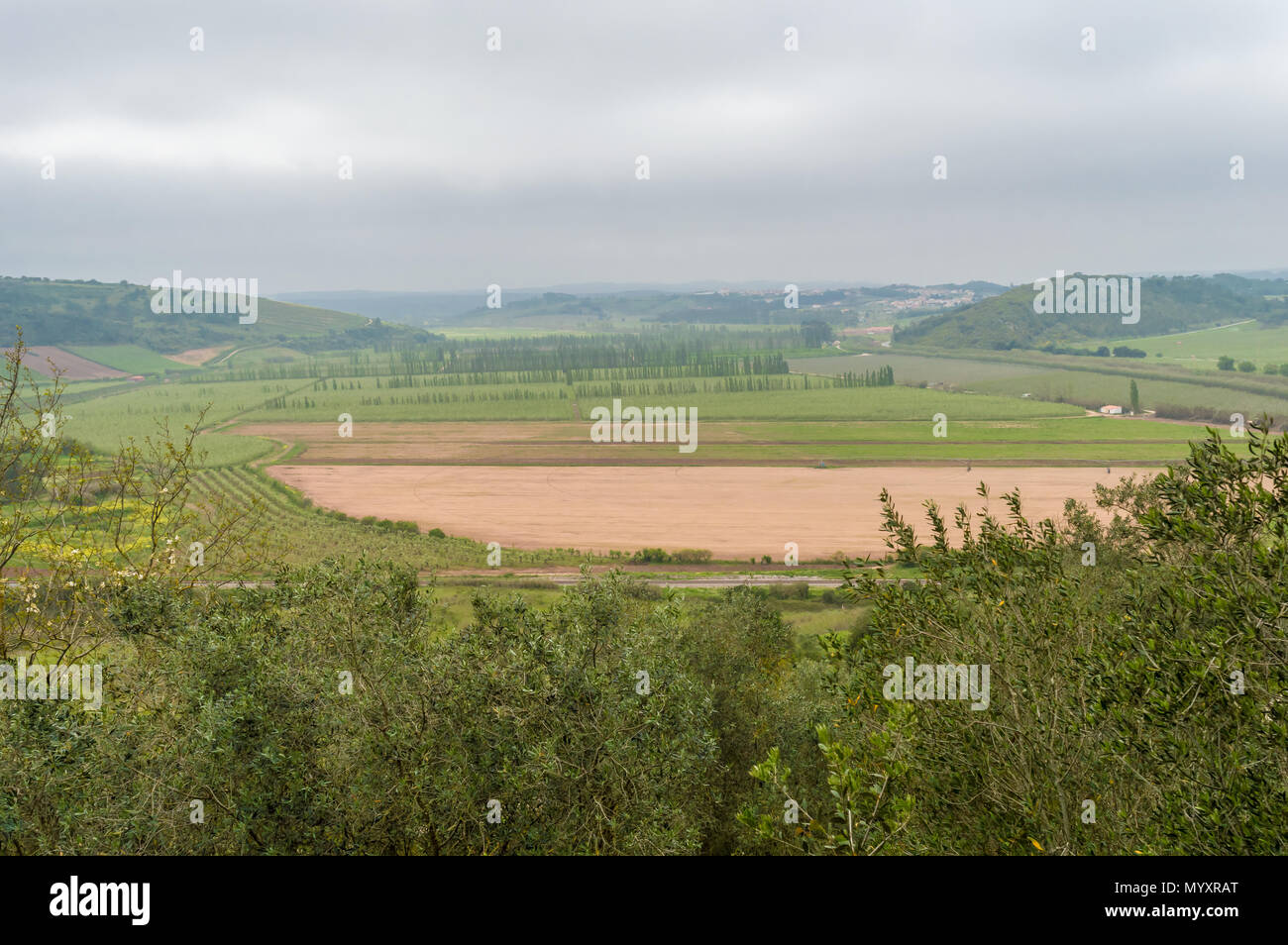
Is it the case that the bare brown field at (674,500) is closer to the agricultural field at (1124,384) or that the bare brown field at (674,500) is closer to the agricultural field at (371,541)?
the agricultural field at (371,541)

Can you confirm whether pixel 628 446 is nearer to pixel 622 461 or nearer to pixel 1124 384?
pixel 622 461

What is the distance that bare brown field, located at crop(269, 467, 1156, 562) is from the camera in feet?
249

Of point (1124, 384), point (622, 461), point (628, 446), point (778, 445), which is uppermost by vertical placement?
point (1124, 384)

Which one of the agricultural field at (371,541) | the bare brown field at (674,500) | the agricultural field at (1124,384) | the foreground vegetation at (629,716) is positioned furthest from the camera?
the agricultural field at (1124,384)

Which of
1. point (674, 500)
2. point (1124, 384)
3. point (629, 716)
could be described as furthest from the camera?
point (1124, 384)

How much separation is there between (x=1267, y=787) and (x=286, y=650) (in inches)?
561

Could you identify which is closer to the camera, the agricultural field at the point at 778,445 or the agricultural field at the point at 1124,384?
the agricultural field at the point at 778,445

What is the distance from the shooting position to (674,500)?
90.8m

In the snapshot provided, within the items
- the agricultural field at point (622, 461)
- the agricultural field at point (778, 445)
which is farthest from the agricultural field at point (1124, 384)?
the agricultural field at point (778, 445)

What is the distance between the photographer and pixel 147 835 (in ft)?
33.8

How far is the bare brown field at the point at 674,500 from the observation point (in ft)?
249

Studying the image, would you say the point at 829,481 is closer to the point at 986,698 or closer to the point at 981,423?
the point at 981,423

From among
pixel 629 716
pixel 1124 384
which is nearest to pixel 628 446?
pixel 1124 384
